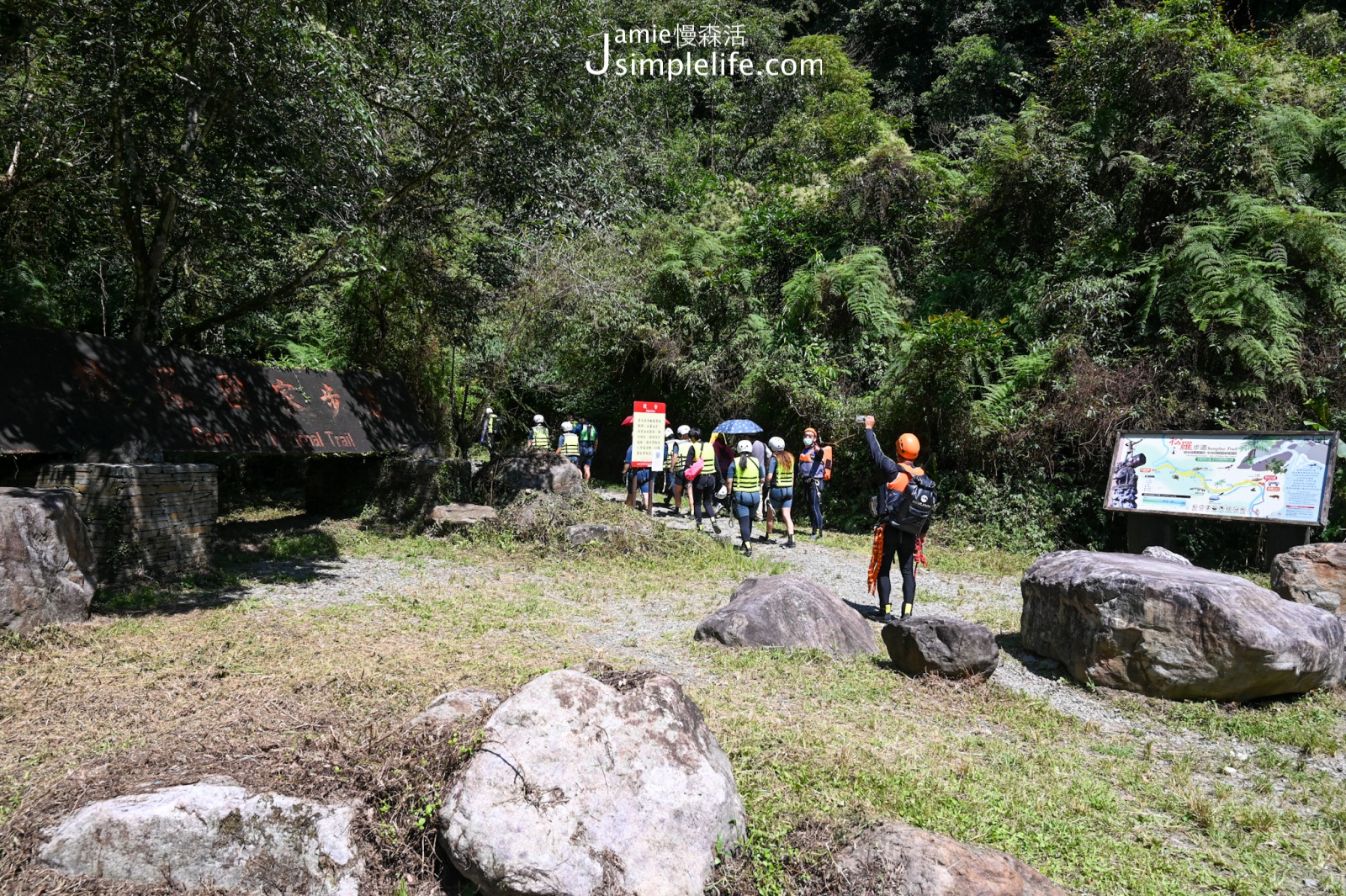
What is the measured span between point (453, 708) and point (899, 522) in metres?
4.45

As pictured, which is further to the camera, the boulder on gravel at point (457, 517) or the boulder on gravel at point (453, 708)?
the boulder on gravel at point (457, 517)

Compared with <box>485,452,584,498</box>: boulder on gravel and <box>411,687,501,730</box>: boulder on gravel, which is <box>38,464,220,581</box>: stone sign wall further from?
<box>411,687,501,730</box>: boulder on gravel

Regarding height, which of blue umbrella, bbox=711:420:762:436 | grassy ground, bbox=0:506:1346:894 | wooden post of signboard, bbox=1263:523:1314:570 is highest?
blue umbrella, bbox=711:420:762:436

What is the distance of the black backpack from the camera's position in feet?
23.2

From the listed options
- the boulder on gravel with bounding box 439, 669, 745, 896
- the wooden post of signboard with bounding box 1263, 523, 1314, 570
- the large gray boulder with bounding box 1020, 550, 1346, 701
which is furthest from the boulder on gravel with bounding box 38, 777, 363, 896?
the wooden post of signboard with bounding box 1263, 523, 1314, 570

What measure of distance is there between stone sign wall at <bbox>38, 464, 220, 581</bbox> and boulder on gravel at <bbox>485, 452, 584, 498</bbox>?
4695mm

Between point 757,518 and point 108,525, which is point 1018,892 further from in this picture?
point 757,518

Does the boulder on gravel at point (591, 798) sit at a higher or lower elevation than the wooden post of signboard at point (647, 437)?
lower

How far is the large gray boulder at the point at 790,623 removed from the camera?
255 inches

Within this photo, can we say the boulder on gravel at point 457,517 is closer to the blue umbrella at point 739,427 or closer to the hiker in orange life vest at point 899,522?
the blue umbrella at point 739,427

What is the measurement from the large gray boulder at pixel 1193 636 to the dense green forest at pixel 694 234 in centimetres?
564

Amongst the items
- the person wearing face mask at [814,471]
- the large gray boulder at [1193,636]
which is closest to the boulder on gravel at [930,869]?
the large gray boulder at [1193,636]

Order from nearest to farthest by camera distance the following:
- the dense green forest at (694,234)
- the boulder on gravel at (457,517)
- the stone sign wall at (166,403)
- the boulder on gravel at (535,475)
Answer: the stone sign wall at (166,403), the dense green forest at (694,234), the boulder on gravel at (457,517), the boulder on gravel at (535,475)

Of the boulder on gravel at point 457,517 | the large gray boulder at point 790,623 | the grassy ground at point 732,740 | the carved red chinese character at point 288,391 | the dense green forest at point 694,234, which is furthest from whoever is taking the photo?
the boulder on gravel at point 457,517
